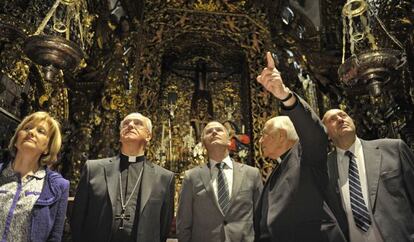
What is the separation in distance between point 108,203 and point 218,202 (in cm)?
83

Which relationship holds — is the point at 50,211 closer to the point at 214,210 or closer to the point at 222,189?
the point at 214,210

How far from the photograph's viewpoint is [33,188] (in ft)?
6.78

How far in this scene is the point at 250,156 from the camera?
19.3ft

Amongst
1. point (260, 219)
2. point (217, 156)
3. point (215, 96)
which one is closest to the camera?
point (260, 219)

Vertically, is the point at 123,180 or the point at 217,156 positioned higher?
the point at 217,156

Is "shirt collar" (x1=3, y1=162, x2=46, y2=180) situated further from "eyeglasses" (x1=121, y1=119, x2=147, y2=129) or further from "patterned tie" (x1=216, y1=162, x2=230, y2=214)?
"patterned tie" (x1=216, y1=162, x2=230, y2=214)

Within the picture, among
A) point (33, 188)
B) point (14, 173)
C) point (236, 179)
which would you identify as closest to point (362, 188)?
point (236, 179)

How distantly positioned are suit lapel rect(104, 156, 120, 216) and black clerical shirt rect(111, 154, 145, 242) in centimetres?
5

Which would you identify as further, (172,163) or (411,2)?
(172,163)

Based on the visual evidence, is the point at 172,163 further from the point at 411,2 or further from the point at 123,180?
the point at 411,2

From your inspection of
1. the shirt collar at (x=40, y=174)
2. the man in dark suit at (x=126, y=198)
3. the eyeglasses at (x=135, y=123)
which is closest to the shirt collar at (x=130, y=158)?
the man in dark suit at (x=126, y=198)

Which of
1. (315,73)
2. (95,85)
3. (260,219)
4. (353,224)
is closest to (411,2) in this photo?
(315,73)

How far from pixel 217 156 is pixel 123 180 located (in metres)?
0.83

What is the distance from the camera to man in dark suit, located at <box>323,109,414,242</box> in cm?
217
